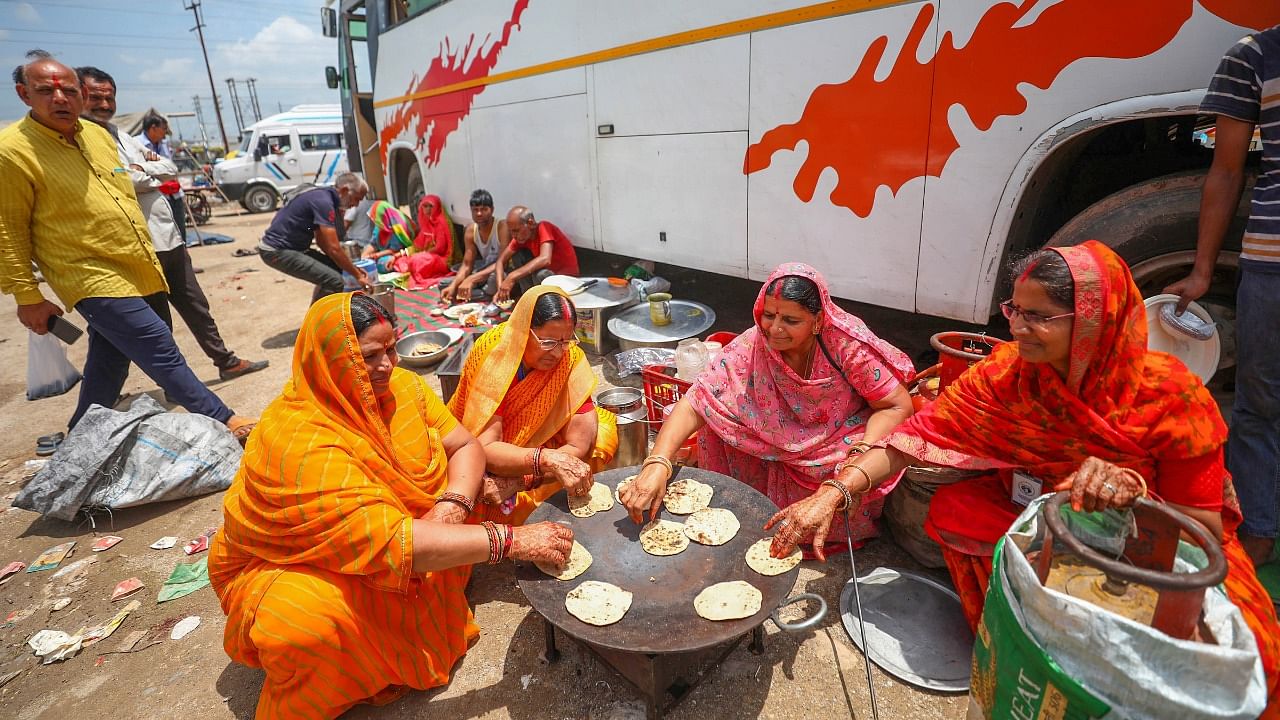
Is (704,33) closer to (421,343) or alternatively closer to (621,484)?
(621,484)

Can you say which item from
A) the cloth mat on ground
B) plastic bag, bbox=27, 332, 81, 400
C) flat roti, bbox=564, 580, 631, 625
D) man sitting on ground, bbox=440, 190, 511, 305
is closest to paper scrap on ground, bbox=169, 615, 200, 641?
flat roti, bbox=564, 580, 631, 625

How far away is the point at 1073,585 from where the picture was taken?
1.32 meters

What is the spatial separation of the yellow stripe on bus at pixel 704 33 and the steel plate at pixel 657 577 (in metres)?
2.48

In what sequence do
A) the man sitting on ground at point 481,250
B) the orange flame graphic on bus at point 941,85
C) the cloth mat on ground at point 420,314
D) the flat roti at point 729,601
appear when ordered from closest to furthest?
the flat roti at point 729,601 < the orange flame graphic on bus at point 941,85 < the cloth mat on ground at point 420,314 < the man sitting on ground at point 481,250

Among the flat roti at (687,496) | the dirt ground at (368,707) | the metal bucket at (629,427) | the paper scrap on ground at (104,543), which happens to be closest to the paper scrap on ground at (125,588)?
the dirt ground at (368,707)

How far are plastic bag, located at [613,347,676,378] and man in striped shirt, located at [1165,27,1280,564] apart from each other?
258 centimetres

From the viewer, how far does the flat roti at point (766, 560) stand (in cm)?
174

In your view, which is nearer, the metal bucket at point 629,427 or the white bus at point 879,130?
the white bus at point 879,130

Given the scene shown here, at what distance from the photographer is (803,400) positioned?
93.7 inches

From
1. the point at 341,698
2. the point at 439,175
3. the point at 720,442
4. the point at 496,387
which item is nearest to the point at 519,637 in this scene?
the point at 341,698

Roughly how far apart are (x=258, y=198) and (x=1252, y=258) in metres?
19.8

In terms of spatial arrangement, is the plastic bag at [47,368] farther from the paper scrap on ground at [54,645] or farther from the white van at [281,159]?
the white van at [281,159]

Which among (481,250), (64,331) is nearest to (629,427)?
(64,331)

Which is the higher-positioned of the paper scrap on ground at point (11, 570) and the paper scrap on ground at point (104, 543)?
the paper scrap on ground at point (104, 543)
